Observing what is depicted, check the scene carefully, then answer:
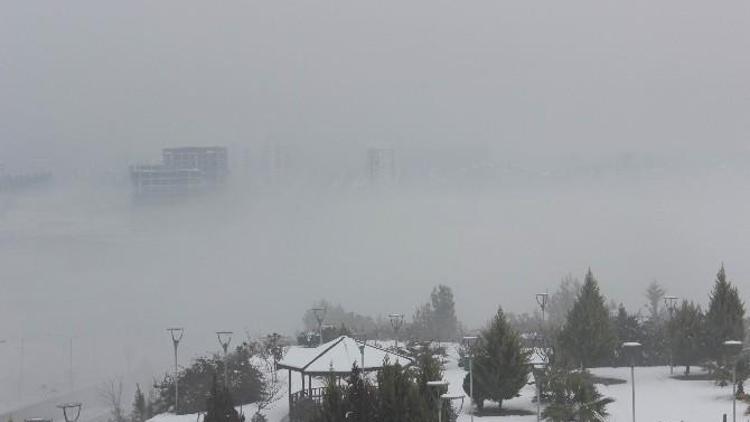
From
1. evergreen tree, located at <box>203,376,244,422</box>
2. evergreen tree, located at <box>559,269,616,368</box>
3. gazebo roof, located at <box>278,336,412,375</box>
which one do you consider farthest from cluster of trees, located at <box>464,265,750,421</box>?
evergreen tree, located at <box>203,376,244,422</box>

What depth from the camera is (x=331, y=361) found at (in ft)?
116

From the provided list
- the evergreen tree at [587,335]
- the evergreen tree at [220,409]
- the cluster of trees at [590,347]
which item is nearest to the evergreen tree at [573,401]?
the cluster of trees at [590,347]

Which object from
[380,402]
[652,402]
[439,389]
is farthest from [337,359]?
[439,389]

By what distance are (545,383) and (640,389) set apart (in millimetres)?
7507

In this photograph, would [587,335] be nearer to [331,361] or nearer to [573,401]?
[573,401]

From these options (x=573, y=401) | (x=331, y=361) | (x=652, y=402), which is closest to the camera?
(x=573, y=401)

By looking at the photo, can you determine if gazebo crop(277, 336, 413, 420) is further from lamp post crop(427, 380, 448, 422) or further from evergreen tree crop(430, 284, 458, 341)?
evergreen tree crop(430, 284, 458, 341)

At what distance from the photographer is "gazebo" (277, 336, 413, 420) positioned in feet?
115

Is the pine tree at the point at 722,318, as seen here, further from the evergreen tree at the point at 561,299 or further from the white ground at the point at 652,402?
the evergreen tree at the point at 561,299

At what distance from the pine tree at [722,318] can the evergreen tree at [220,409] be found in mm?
21715

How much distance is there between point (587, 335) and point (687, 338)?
14.9ft

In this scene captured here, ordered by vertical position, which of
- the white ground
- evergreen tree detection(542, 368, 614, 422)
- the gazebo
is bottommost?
the white ground

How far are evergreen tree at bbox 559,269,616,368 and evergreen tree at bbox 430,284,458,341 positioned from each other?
2154 inches

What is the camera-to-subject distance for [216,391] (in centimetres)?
3170
